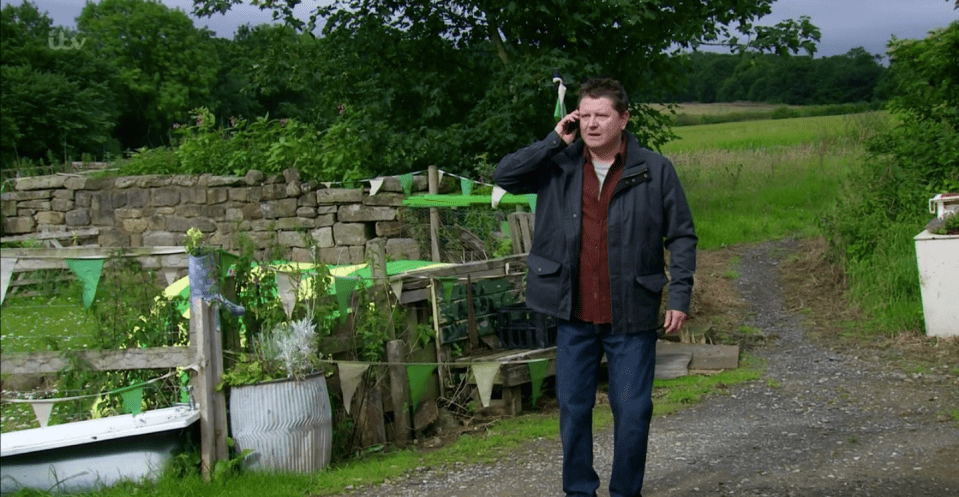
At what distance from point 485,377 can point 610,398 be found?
2464 millimetres

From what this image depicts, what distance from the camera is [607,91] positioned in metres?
4.28

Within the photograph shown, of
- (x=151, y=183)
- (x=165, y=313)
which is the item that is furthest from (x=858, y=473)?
(x=151, y=183)

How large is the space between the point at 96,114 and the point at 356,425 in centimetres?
3095

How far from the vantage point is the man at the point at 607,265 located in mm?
4242

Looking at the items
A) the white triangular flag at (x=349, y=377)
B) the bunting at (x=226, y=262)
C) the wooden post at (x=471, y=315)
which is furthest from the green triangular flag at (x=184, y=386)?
the wooden post at (x=471, y=315)

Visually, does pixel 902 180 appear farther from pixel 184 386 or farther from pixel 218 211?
pixel 184 386

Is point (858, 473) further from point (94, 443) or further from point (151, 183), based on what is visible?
point (151, 183)

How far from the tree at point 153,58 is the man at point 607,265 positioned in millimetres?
57825

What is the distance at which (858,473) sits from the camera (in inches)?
206

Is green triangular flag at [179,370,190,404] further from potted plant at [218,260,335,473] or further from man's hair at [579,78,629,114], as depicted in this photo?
man's hair at [579,78,629,114]

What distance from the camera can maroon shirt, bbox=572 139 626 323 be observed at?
4277 mm

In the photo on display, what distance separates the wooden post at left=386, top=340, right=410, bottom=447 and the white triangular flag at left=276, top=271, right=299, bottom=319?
82 centimetres

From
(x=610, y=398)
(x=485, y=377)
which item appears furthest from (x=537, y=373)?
(x=610, y=398)

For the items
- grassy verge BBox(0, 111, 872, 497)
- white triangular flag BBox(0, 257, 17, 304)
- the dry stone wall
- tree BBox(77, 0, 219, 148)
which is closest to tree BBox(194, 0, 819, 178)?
the dry stone wall
